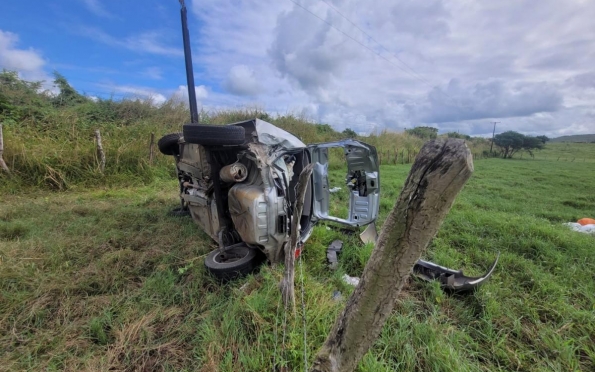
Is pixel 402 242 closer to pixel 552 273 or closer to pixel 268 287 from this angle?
pixel 268 287

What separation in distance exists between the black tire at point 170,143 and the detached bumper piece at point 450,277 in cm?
354

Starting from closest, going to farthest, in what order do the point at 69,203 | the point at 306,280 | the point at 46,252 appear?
the point at 306,280
the point at 46,252
the point at 69,203

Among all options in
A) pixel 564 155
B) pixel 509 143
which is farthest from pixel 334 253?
pixel 564 155

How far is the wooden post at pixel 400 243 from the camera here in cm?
74

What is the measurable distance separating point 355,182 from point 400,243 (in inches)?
104

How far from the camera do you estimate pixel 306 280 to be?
234 centimetres

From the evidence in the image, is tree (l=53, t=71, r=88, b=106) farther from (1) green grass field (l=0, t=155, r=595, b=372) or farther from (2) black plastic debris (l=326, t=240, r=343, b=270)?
(2) black plastic debris (l=326, t=240, r=343, b=270)

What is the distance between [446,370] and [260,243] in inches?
64.3

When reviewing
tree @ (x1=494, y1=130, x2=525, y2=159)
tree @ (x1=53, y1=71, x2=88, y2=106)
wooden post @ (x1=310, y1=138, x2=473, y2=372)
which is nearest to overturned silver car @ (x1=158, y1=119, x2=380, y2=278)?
wooden post @ (x1=310, y1=138, x2=473, y2=372)

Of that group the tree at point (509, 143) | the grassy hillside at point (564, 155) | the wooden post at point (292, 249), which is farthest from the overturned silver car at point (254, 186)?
the tree at point (509, 143)

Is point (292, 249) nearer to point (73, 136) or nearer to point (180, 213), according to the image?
point (180, 213)

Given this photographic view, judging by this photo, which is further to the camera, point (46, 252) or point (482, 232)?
point (482, 232)

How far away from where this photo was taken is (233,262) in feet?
8.02

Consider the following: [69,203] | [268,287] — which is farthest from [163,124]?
[268,287]
